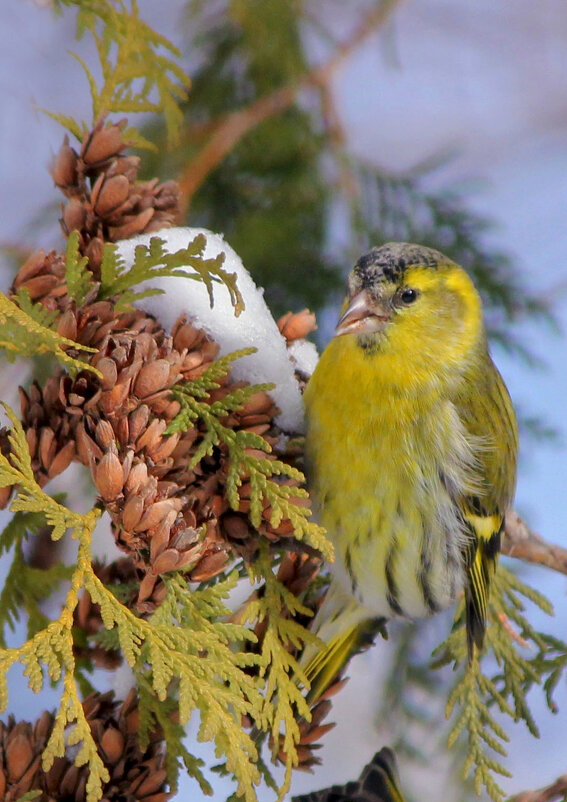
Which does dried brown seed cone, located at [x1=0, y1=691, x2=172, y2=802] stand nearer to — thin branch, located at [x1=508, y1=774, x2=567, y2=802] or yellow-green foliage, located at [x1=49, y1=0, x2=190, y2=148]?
thin branch, located at [x1=508, y1=774, x2=567, y2=802]

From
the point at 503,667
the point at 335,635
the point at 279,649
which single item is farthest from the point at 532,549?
the point at 279,649

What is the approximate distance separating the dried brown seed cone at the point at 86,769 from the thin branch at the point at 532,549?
0.71 meters

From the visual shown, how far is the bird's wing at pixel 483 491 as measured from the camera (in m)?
1.26

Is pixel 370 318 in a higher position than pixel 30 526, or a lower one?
higher

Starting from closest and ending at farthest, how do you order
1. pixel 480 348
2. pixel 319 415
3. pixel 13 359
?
pixel 13 359, pixel 319 415, pixel 480 348

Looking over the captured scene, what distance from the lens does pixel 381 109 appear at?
12.4ft

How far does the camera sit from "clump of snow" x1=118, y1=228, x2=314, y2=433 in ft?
3.16

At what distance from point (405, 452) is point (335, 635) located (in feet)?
1.11

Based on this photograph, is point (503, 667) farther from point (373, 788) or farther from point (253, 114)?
point (253, 114)

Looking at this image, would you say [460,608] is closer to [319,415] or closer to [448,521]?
[448,521]

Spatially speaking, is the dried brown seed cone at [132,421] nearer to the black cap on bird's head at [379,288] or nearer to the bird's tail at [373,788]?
the black cap on bird's head at [379,288]

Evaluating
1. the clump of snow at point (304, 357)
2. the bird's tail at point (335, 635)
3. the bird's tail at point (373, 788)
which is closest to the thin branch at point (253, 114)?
the clump of snow at point (304, 357)

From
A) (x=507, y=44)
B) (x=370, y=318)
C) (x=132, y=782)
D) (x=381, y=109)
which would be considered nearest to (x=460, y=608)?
(x=370, y=318)

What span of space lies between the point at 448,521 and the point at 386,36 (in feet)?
4.43
